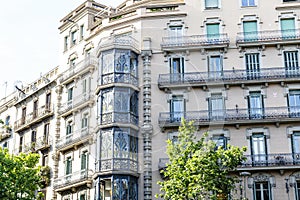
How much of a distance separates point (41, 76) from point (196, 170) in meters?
20.8

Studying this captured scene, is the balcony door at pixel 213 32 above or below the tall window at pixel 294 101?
above

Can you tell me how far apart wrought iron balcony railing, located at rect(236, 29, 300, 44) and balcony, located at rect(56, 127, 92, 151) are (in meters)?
12.0

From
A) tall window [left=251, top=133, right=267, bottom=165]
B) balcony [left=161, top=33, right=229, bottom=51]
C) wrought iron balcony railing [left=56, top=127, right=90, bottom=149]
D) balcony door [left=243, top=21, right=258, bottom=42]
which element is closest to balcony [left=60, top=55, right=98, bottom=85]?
wrought iron balcony railing [left=56, top=127, right=90, bottom=149]

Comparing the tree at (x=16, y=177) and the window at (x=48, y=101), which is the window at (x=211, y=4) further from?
the tree at (x=16, y=177)

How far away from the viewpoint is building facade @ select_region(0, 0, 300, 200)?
31172mm

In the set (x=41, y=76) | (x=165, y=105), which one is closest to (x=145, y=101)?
(x=165, y=105)

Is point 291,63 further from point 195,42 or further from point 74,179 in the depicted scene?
point 74,179

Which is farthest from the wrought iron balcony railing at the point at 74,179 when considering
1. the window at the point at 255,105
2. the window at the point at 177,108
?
the window at the point at 255,105

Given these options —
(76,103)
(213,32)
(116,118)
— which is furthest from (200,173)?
(76,103)

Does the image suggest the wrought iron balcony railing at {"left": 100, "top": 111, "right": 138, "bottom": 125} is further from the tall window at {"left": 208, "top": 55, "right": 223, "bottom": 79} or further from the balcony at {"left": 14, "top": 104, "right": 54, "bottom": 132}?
the balcony at {"left": 14, "top": 104, "right": 54, "bottom": 132}

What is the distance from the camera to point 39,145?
130ft

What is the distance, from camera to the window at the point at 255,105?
1256 inches

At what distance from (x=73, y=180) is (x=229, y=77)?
1271cm

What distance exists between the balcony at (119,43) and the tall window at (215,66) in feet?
16.5
